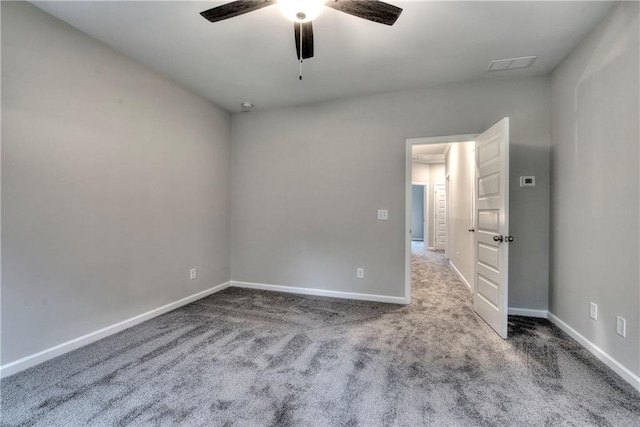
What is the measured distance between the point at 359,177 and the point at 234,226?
6.51ft

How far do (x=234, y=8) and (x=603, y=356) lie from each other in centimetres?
345

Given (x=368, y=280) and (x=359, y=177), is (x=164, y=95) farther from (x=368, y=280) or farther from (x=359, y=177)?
(x=368, y=280)

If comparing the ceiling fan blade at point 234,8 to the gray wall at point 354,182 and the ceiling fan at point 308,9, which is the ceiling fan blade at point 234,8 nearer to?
the ceiling fan at point 308,9

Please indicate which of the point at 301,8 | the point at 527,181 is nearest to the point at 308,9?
the point at 301,8

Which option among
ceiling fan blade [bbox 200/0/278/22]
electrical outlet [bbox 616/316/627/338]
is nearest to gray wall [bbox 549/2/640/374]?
electrical outlet [bbox 616/316/627/338]

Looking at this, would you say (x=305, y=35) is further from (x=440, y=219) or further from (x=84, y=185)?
(x=440, y=219)

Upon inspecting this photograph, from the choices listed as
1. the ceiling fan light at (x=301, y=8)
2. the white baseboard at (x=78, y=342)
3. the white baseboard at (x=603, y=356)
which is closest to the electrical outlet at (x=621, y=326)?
the white baseboard at (x=603, y=356)

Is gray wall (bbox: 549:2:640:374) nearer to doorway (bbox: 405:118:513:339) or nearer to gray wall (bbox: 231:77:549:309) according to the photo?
gray wall (bbox: 231:77:549:309)

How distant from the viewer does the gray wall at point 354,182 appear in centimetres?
295

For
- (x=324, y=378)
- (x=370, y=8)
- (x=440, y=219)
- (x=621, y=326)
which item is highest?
(x=370, y=8)

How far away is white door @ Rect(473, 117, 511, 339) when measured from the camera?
8.00ft

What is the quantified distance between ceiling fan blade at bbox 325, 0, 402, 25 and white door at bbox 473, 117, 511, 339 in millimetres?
1469

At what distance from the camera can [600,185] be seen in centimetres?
210

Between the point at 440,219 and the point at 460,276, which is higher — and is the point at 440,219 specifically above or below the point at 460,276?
above
